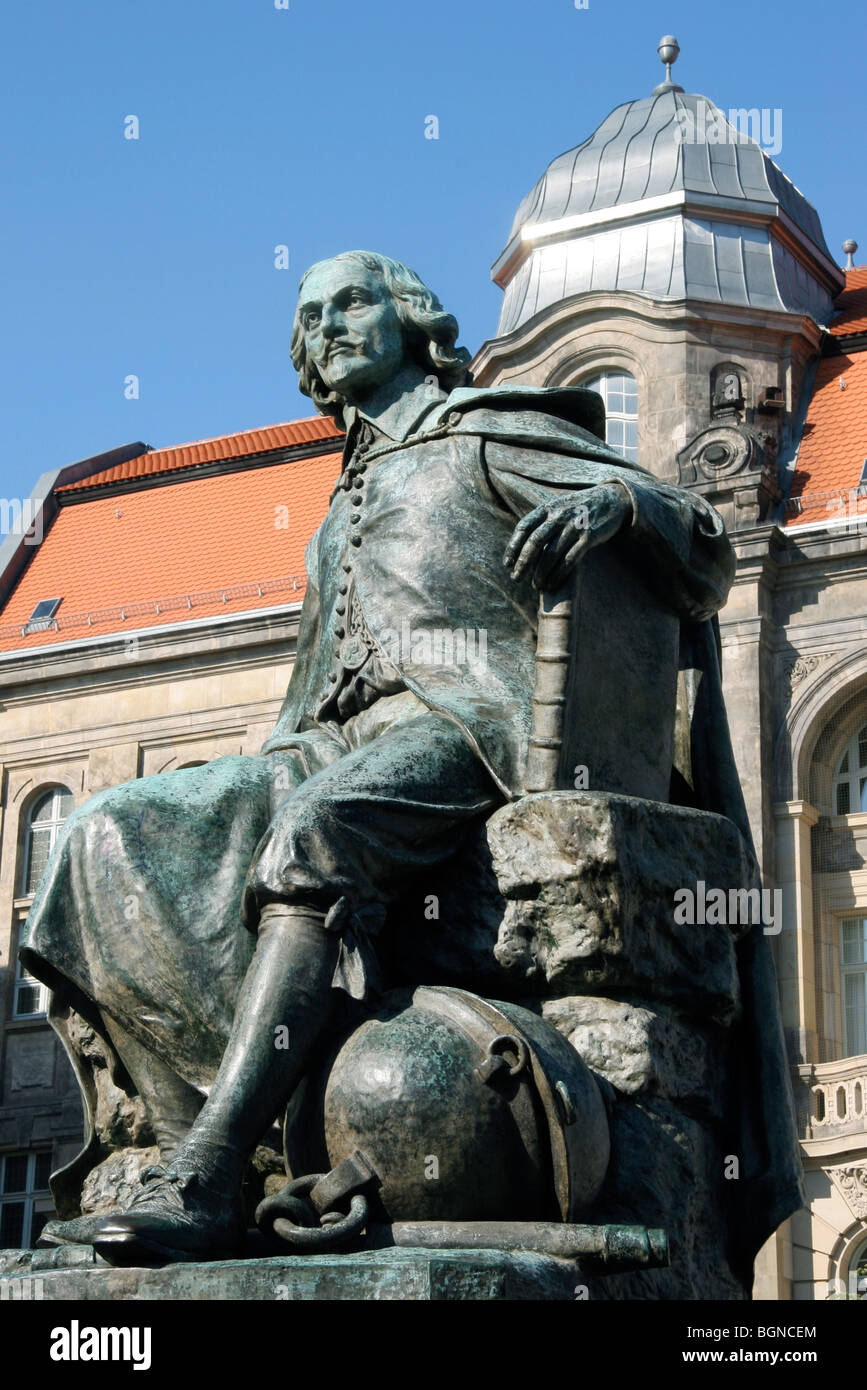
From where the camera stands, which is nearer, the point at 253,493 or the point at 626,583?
the point at 626,583

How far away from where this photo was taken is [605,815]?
194 inches

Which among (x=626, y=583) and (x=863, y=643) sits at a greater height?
(x=863, y=643)

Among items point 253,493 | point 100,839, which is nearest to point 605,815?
point 100,839

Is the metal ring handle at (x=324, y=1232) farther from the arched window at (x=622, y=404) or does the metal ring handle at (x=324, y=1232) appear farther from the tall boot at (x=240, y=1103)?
the arched window at (x=622, y=404)

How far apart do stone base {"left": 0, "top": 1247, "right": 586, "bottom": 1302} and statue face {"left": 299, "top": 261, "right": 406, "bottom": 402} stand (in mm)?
2317

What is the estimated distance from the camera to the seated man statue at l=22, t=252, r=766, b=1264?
464 cm

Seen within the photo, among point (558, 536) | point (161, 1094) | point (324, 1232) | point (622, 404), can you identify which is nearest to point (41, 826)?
point (622, 404)

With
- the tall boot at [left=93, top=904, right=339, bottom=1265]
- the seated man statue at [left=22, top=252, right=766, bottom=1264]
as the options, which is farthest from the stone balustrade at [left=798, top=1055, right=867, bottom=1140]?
the tall boot at [left=93, top=904, right=339, bottom=1265]

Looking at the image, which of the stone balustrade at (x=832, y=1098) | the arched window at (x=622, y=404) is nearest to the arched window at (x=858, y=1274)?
the stone balustrade at (x=832, y=1098)

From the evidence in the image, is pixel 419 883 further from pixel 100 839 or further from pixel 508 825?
pixel 100 839

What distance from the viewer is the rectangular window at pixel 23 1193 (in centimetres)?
3222

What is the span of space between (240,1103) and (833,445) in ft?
89.0

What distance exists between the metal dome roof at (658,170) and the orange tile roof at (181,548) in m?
5.13
